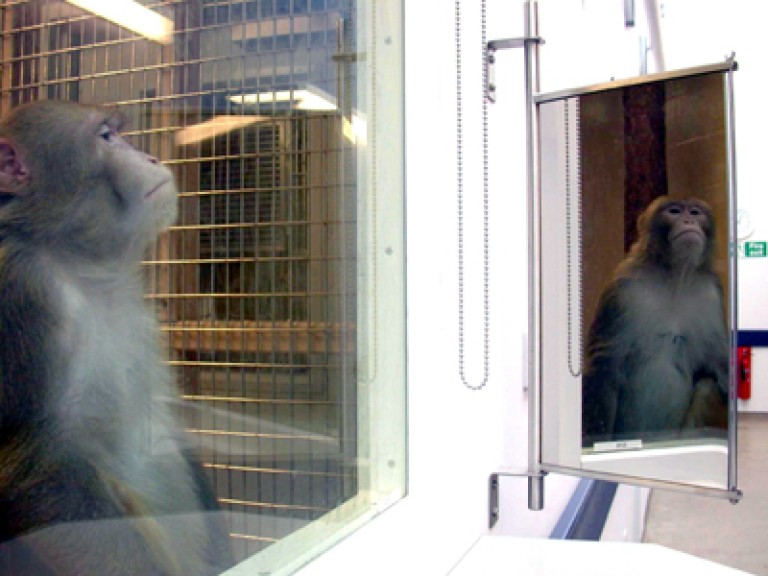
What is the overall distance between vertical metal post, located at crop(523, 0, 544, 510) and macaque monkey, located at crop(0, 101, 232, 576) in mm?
845

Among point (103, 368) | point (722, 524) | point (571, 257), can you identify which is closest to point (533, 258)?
point (571, 257)

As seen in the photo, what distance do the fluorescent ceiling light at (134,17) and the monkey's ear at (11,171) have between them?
0.13m

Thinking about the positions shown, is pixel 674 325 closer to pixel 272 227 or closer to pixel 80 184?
pixel 272 227

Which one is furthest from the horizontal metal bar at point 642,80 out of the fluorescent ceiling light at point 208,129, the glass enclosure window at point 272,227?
the fluorescent ceiling light at point 208,129

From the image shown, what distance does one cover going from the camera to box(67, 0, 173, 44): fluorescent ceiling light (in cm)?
64

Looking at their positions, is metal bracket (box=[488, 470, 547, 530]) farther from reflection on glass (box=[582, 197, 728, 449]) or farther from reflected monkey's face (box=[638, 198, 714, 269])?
reflected monkey's face (box=[638, 198, 714, 269])

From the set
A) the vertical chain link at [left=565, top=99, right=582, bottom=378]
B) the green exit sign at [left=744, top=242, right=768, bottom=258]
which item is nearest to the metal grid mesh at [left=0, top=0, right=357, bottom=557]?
the vertical chain link at [left=565, top=99, right=582, bottom=378]

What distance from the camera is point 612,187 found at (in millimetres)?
1614

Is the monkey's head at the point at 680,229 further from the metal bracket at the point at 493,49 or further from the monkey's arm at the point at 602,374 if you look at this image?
the metal bracket at the point at 493,49

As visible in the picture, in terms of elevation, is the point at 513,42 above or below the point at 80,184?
above

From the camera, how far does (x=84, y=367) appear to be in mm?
764

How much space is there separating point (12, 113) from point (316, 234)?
48 centimetres

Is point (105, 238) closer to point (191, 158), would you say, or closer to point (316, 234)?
point (191, 158)

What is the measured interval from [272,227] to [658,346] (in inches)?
42.6
